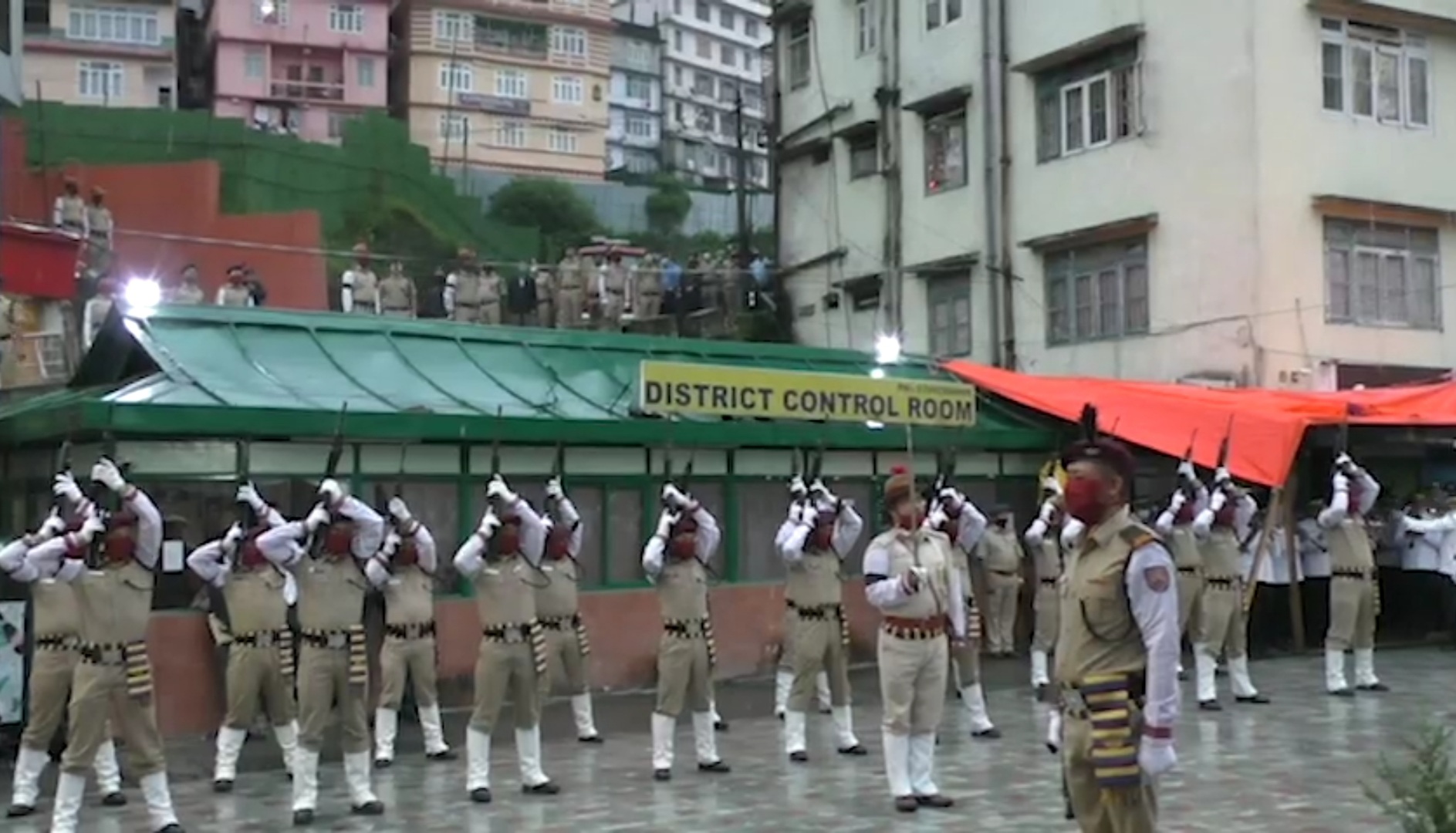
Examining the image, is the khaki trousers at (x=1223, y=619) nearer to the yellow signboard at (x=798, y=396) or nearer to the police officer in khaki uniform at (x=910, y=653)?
the yellow signboard at (x=798, y=396)

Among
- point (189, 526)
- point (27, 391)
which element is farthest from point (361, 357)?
point (27, 391)

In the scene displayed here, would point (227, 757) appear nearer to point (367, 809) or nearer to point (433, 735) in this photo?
point (367, 809)

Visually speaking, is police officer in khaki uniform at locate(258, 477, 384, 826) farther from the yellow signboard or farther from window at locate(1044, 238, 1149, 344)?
window at locate(1044, 238, 1149, 344)

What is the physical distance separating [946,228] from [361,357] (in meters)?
13.3

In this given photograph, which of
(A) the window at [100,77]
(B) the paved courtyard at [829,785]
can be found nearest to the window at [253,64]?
(A) the window at [100,77]

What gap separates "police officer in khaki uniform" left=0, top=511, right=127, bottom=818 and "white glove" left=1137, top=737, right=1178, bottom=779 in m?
6.97

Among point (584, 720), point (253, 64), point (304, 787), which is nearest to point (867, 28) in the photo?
point (584, 720)

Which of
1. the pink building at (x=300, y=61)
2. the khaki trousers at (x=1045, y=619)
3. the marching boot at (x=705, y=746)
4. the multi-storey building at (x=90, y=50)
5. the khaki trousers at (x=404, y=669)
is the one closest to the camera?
the marching boot at (x=705, y=746)

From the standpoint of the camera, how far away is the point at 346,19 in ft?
169

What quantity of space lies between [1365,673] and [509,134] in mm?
44488

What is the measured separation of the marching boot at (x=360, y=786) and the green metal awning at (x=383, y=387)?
423cm

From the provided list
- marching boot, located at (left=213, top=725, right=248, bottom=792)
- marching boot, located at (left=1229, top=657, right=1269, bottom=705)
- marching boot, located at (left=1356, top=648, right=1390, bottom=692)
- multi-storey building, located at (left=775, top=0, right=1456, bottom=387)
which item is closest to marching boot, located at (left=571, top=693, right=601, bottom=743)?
marching boot, located at (left=213, top=725, right=248, bottom=792)

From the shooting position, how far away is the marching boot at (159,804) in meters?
10.1

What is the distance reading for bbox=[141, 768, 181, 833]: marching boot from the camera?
10.1 metres
